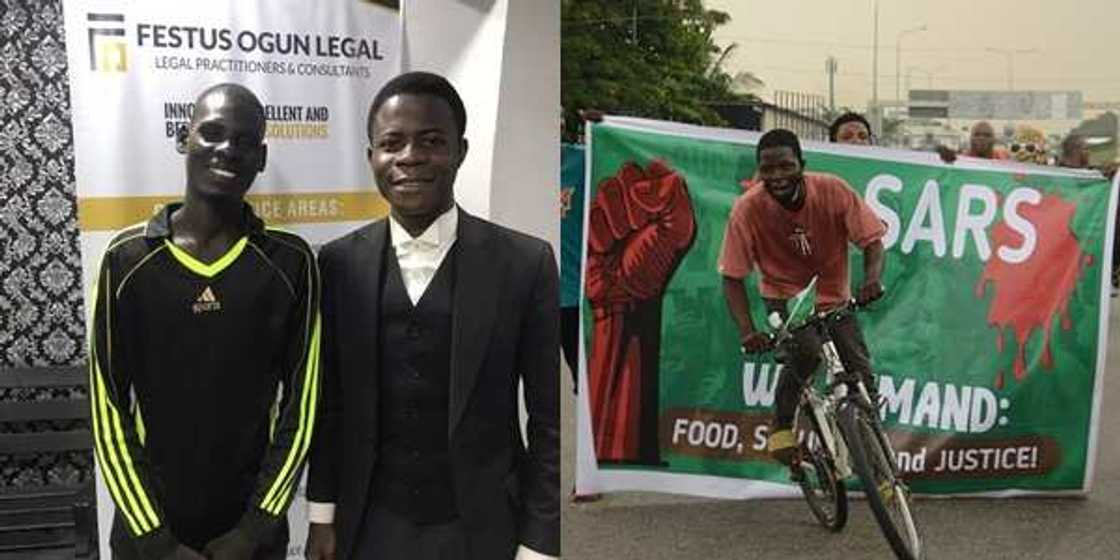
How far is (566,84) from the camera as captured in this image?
978 inches

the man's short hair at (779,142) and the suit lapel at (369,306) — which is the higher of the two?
the man's short hair at (779,142)

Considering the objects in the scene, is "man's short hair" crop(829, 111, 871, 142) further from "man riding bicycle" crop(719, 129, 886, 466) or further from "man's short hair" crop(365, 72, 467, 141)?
"man's short hair" crop(365, 72, 467, 141)

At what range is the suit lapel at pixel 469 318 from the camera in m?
2.30

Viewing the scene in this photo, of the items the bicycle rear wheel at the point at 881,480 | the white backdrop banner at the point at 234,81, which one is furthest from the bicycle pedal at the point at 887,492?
the white backdrop banner at the point at 234,81

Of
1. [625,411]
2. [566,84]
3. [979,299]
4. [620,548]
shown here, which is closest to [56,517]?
Answer: [620,548]

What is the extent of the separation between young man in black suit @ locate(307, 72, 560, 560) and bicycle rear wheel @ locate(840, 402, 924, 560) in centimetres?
292

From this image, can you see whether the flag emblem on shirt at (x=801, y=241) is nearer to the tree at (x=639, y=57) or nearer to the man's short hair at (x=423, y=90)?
the man's short hair at (x=423, y=90)

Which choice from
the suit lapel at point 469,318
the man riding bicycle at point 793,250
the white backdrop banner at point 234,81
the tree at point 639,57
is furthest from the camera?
the tree at point 639,57

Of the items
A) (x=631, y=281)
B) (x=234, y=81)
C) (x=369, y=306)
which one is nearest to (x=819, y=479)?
(x=631, y=281)

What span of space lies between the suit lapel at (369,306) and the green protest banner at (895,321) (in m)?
3.31

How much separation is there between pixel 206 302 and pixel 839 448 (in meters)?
3.56

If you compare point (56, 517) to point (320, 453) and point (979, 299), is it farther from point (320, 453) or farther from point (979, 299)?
Result: point (979, 299)

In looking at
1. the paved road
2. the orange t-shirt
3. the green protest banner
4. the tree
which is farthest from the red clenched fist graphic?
the tree

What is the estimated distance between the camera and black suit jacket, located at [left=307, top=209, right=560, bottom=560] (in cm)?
232
